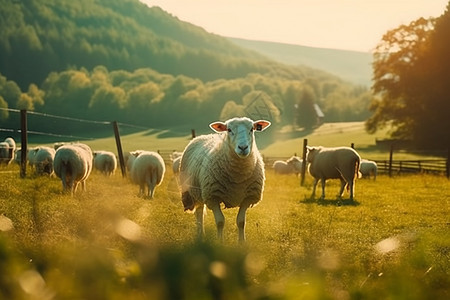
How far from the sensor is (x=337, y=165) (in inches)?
682

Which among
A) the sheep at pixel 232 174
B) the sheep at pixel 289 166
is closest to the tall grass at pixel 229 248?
the sheep at pixel 232 174

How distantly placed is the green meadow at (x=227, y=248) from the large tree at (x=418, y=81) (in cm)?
2488

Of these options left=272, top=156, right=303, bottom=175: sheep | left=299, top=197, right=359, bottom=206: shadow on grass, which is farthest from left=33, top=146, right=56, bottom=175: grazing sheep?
left=272, top=156, right=303, bottom=175: sheep

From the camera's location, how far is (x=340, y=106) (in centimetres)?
10812

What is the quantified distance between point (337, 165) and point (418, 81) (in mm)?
34258

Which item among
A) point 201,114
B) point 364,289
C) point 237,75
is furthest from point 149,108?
point 364,289

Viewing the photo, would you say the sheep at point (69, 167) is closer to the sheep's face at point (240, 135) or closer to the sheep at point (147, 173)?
the sheep at point (147, 173)

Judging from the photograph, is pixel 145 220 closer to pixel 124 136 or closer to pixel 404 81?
pixel 404 81

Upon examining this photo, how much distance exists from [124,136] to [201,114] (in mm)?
14478

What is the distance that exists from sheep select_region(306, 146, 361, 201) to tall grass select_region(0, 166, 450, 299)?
23.3 inches

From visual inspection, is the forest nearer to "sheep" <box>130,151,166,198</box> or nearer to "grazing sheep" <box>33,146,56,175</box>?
"grazing sheep" <box>33,146,56,175</box>

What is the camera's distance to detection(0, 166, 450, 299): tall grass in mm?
1043

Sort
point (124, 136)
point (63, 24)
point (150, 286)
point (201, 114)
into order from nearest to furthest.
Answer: point (150, 286), point (124, 136), point (201, 114), point (63, 24)

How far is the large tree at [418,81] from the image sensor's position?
47.2 m
